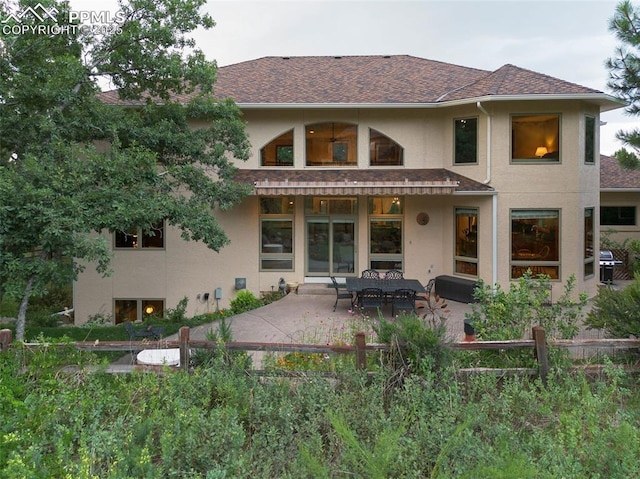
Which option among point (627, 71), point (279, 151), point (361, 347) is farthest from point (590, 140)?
point (361, 347)

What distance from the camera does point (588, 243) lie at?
15344 mm

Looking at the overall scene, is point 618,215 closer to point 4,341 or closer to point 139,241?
point 139,241

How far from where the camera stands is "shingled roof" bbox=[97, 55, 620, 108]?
1479 centimetres

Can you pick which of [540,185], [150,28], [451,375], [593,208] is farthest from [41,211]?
[593,208]

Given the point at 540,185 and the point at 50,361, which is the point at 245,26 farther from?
the point at 50,361

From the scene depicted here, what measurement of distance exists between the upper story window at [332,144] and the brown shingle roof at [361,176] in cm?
43

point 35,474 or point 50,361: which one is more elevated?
point 50,361

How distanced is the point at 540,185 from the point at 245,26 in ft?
51.7

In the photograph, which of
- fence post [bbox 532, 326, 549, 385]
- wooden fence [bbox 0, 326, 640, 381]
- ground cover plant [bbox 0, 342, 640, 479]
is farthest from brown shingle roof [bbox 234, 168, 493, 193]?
ground cover plant [bbox 0, 342, 640, 479]

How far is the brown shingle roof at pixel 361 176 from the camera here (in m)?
15.1

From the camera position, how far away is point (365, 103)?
1553 cm

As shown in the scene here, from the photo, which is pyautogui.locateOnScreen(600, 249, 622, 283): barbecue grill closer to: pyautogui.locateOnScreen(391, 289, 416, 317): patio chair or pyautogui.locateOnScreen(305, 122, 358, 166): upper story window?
pyautogui.locateOnScreen(391, 289, 416, 317): patio chair

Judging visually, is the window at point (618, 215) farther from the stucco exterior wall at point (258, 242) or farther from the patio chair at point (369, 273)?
the patio chair at point (369, 273)

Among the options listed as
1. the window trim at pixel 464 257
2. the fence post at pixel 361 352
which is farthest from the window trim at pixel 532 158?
the fence post at pixel 361 352
